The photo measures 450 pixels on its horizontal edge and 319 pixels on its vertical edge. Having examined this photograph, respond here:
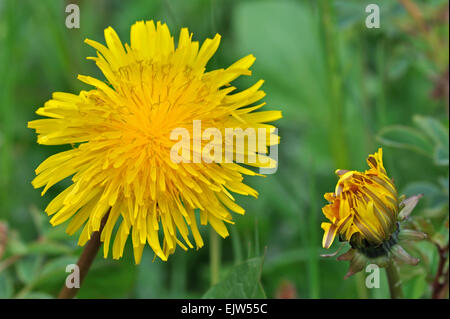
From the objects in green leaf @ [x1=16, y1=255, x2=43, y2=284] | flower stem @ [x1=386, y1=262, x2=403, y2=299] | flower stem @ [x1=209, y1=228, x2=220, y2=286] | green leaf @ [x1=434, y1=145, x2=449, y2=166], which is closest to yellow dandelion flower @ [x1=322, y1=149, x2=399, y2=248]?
flower stem @ [x1=386, y1=262, x2=403, y2=299]

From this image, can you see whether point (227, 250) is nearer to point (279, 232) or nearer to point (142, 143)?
point (279, 232)

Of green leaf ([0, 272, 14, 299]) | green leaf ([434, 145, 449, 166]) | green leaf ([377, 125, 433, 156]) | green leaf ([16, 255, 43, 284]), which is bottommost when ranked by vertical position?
green leaf ([0, 272, 14, 299])

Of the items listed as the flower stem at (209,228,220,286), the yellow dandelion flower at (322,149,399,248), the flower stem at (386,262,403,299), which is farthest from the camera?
the flower stem at (209,228,220,286)

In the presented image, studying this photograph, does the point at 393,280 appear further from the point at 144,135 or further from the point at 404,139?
the point at 144,135

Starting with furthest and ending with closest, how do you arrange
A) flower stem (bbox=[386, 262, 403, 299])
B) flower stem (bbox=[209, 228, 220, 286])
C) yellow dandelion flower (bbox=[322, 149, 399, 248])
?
flower stem (bbox=[209, 228, 220, 286]) < flower stem (bbox=[386, 262, 403, 299]) < yellow dandelion flower (bbox=[322, 149, 399, 248])

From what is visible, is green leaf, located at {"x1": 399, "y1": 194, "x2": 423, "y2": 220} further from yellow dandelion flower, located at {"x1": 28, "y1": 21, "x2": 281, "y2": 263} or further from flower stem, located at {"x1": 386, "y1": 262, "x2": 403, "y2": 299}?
yellow dandelion flower, located at {"x1": 28, "y1": 21, "x2": 281, "y2": 263}

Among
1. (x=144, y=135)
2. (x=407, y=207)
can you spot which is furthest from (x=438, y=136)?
(x=144, y=135)

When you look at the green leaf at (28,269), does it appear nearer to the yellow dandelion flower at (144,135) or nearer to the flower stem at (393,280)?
the yellow dandelion flower at (144,135)
